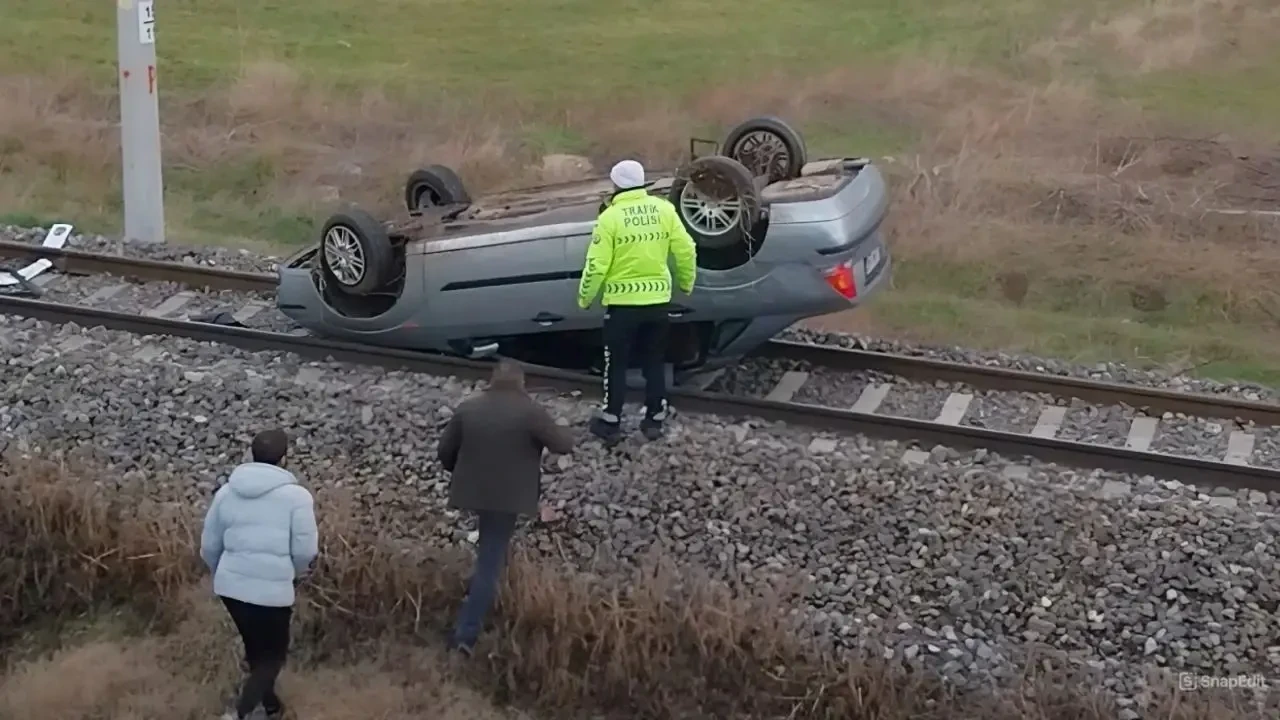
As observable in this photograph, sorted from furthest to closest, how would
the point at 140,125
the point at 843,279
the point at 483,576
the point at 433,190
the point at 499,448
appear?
the point at 140,125, the point at 433,190, the point at 843,279, the point at 483,576, the point at 499,448

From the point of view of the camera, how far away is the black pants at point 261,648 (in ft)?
23.0

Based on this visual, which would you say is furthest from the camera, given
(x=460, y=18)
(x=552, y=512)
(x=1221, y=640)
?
(x=460, y=18)

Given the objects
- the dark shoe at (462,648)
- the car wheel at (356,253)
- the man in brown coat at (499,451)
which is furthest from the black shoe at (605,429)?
the car wheel at (356,253)

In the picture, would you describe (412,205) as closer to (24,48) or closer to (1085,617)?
(1085,617)

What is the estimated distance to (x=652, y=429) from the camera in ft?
30.1

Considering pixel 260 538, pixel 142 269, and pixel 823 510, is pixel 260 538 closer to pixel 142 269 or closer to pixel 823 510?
pixel 823 510

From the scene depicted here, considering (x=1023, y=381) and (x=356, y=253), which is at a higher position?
(x=356, y=253)

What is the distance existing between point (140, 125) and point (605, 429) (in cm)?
693

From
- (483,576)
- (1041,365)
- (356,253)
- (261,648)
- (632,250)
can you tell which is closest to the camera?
(261,648)

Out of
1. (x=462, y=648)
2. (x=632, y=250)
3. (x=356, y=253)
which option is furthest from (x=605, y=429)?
(x=356, y=253)

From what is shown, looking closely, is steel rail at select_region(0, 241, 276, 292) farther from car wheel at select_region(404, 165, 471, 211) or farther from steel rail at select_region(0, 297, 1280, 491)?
car wheel at select_region(404, 165, 471, 211)

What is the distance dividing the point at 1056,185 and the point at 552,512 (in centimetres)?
1118

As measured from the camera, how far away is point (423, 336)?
34.0 feet

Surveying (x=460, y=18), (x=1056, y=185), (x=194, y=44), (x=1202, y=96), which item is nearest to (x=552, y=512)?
(x=1056, y=185)
